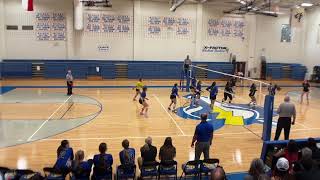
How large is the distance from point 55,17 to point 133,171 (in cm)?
2415

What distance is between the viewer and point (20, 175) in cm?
660

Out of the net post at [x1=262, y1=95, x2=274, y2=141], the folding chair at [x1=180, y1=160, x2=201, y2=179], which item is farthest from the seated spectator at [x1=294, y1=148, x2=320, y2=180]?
the net post at [x1=262, y1=95, x2=274, y2=141]

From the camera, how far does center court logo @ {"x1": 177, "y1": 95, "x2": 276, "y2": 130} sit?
15123mm

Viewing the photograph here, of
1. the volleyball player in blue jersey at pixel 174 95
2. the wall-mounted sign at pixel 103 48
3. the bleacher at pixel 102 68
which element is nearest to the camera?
the volleyball player in blue jersey at pixel 174 95

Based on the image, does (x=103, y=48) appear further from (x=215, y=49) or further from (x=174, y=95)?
(x=174, y=95)

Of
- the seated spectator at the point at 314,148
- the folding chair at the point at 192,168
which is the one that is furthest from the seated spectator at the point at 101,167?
the seated spectator at the point at 314,148

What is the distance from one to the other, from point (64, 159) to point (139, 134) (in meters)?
5.34

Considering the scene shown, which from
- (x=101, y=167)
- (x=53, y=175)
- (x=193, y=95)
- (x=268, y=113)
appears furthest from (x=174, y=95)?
(x=53, y=175)

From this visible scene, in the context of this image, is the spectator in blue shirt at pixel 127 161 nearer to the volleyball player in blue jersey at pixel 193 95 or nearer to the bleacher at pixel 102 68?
the volleyball player in blue jersey at pixel 193 95

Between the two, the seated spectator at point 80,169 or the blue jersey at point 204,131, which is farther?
the blue jersey at point 204,131

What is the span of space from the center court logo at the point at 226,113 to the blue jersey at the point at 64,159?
7880mm

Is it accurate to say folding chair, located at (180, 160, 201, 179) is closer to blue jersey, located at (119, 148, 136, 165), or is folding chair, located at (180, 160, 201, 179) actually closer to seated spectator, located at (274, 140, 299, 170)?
blue jersey, located at (119, 148, 136, 165)

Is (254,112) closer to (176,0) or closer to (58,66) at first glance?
(176,0)

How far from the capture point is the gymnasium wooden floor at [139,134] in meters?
10.0
